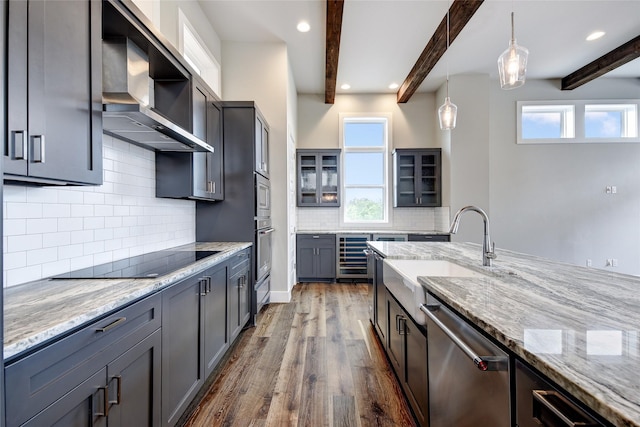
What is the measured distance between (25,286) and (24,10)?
1082 millimetres

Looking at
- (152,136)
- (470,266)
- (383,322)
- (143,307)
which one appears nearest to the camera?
(143,307)

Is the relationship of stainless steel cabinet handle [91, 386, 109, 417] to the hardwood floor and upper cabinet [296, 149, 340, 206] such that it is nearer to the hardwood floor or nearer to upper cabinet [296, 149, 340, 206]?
the hardwood floor

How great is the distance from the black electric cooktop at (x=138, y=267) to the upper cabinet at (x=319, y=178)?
3.32 meters

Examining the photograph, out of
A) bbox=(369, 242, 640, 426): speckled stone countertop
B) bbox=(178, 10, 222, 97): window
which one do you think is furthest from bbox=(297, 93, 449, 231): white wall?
bbox=(369, 242, 640, 426): speckled stone countertop

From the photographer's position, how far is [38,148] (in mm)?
1026

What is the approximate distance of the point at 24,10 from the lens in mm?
977

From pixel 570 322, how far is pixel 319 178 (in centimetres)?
471

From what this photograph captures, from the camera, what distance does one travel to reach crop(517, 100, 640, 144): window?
16.8 ft

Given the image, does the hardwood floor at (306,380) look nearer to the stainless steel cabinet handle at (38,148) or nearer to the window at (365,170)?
the stainless steel cabinet handle at (38,148)

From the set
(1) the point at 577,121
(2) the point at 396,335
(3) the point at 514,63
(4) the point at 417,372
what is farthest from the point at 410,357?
(1) the point at 577,121

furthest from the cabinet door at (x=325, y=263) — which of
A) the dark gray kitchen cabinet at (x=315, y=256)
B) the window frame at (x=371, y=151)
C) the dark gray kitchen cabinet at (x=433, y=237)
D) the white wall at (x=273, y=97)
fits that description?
the dark gray kitchen cabinet at (x=433, y=237)

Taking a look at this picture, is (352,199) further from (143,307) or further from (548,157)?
(143,307)

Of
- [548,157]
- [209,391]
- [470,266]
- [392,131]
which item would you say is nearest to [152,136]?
[209,391]

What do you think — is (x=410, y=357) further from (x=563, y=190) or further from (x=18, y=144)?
(x=563, y=190)
